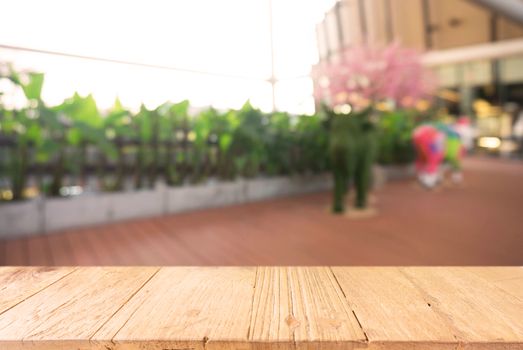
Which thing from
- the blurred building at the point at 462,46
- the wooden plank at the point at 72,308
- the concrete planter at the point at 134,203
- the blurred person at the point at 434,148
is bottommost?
the concrete planter at the point at 134,203

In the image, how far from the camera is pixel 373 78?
20.3ft

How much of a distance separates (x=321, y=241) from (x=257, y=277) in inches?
55.9

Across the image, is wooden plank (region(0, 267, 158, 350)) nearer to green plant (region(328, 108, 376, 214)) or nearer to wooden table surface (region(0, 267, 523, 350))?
wooden table surface (region(0, 267, 523, 350))

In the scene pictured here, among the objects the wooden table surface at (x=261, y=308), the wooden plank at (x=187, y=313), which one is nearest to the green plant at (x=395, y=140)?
the wooden table surface at (x=261, y=308)

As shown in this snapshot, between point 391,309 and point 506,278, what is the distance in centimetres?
32

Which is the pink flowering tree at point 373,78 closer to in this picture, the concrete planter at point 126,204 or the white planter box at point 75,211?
the concrete planter at point 126,204

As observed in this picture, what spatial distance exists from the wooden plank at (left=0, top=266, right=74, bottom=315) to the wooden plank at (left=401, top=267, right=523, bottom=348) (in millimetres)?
701

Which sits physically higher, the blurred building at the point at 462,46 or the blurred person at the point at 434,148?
the blurred building at the point at 462,46

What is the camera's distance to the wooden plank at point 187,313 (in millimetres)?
547

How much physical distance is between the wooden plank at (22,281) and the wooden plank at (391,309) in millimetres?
567

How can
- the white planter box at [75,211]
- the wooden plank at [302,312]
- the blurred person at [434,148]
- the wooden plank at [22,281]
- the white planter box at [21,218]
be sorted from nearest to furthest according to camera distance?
the wooden plank at [302,312] → the wooden plank at [22,281] → the white planter box at [21,218] → the white planter box at [75,211] → the blurred person at [434,148]

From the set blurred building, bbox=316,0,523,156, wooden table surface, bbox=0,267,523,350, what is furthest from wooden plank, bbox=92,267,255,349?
blurred building, bbox=316,0,523,156

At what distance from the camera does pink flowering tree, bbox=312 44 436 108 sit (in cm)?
613

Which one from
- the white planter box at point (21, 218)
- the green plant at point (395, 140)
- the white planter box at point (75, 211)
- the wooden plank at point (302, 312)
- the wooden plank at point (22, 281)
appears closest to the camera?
the wooden plank at point (302, 312)
